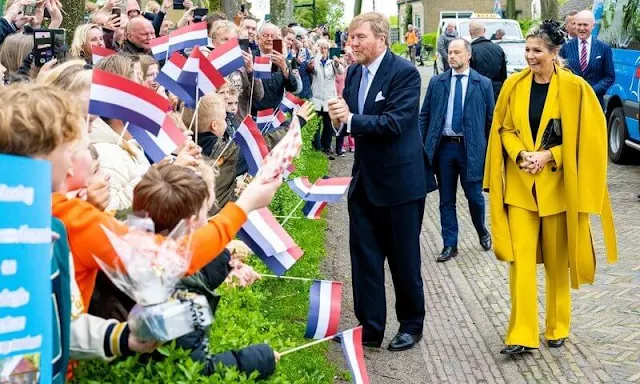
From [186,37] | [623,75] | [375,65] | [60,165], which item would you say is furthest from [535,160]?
[623,75]

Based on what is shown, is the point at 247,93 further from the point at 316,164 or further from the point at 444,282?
the point at 316,164

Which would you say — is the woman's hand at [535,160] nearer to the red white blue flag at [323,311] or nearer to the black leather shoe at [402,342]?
the black leather shoe at [402,342]

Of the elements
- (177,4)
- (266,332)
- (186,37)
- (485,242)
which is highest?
A: (186,37)

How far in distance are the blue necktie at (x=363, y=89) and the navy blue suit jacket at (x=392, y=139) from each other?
0.03 m

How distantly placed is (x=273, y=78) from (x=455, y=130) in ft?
7.32

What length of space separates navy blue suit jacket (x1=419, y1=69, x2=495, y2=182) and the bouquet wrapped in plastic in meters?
6.44

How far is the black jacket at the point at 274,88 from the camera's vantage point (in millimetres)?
10727

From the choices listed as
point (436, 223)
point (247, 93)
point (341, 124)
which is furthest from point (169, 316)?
point (436, 223)

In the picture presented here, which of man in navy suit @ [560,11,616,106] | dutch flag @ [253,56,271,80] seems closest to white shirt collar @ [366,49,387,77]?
dutch flag @ [253,56,271,80]

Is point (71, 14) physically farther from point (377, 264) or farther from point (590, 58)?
point (590, 58)

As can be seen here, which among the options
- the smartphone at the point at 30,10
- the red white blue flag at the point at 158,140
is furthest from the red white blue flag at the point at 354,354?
the smartphone at the point at 30,10

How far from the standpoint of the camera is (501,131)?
6.89 m

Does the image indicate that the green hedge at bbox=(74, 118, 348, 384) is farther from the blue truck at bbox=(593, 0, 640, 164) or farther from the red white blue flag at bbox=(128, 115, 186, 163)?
the blue truck at bbox=(593, 0, 640, 164)

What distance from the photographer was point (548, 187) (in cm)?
658
